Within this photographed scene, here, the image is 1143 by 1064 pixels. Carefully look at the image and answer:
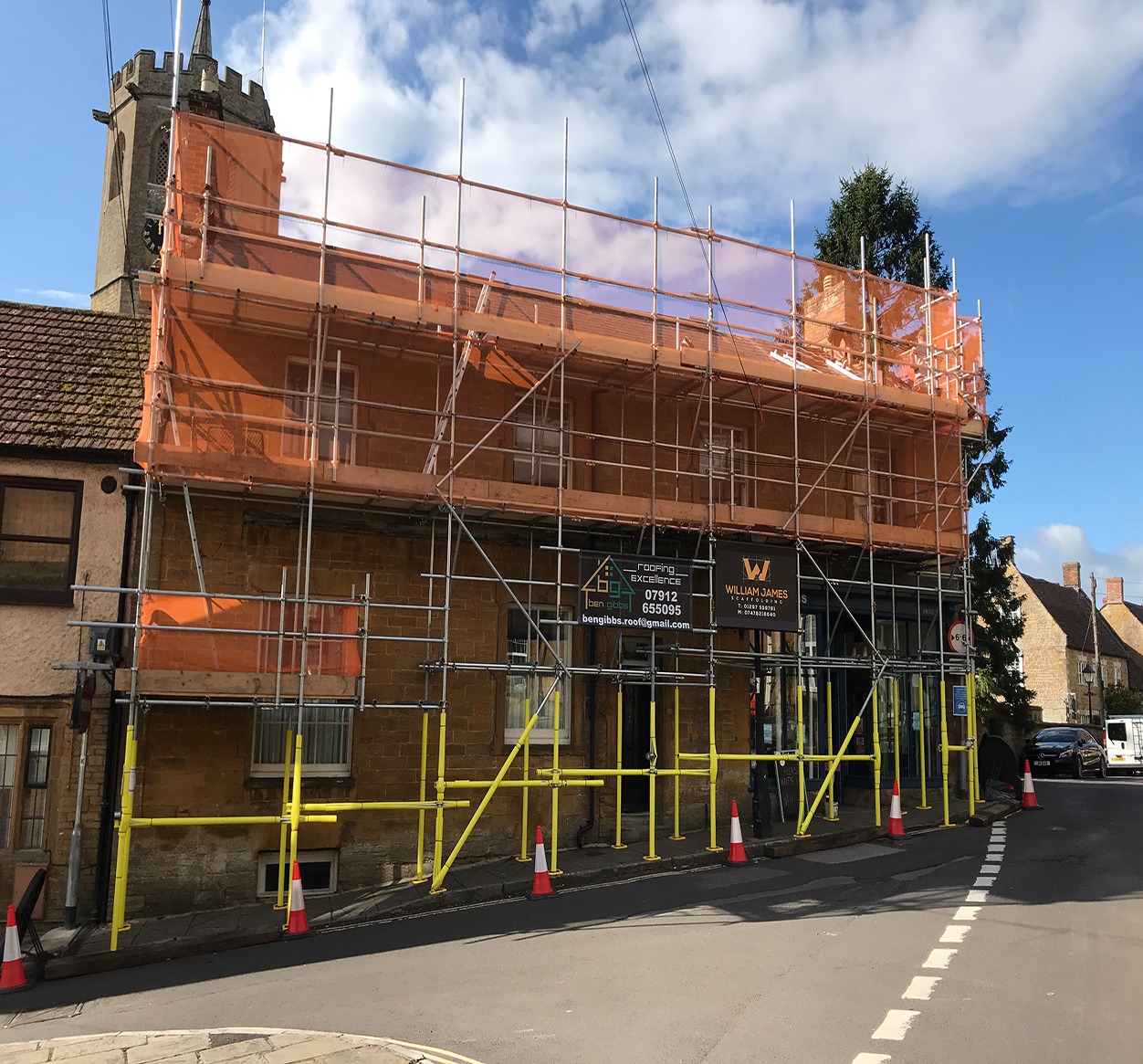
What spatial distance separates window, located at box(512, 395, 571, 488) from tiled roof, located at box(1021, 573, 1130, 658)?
42607 mm

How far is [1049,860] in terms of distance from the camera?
524 inches

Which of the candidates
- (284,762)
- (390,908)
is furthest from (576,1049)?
(284,762)

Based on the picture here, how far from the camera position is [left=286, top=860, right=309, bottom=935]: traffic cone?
10633mm

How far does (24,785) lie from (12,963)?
320 cm

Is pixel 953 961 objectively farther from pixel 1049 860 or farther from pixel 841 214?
pixel 841 214

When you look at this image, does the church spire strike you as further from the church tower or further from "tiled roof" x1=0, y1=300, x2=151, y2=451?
"tiled roof" x1=0, y1=300, x2=151, y2=451

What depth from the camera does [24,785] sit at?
12.1 meters

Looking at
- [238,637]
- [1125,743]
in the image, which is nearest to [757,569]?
[238,637]

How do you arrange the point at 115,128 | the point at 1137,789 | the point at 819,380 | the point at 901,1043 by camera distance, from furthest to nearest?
1. the point at 115,128
2. the point at 1137,789
3. the point at 819,380
4. the point at 901,1043

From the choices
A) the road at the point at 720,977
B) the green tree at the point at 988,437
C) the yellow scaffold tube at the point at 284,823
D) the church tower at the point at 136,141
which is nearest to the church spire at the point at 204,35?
the church tower at the point at 136,141

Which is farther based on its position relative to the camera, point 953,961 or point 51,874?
point 51,874

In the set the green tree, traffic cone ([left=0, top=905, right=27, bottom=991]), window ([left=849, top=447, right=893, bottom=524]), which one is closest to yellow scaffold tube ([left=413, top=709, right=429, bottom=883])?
traffic cone ([left=0, top=905, right=27, bottom=991])

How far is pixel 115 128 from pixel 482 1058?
44.5 metres

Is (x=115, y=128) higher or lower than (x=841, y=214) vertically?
higher
